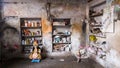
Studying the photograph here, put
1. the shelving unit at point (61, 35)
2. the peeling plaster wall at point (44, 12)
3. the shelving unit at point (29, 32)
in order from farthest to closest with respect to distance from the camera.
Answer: the shelving unit at point (61, 35), the shelving unit at point (29, 32), the peeling plaster wall at point (44, 12)

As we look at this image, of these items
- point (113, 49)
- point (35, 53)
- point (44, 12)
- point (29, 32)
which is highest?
point (44, 12)

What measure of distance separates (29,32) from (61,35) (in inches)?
55.9

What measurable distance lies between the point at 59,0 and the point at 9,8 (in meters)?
2.14

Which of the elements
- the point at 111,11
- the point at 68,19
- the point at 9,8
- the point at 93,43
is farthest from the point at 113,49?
the point at 9,8

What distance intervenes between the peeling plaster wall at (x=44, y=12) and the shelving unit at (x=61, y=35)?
229 mm

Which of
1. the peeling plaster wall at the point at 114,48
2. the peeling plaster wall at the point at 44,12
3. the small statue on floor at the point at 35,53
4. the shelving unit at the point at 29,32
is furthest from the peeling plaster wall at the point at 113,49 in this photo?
the shelving unit at the point at 29,32

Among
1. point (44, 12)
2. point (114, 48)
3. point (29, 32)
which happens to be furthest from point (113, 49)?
point (29, 32)

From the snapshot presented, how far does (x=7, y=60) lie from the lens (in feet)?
22.8

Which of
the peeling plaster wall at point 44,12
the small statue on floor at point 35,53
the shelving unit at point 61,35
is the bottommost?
the small statue on floor at point 35,53

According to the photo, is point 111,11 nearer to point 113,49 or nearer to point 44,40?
point 113,49

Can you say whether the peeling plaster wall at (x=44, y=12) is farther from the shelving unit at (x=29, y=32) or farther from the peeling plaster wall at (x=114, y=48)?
the peeling plaster wall at (x=114, y=48)

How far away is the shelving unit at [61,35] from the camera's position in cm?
761

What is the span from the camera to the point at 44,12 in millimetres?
7398

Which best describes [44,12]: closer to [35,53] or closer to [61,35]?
[61,35]
